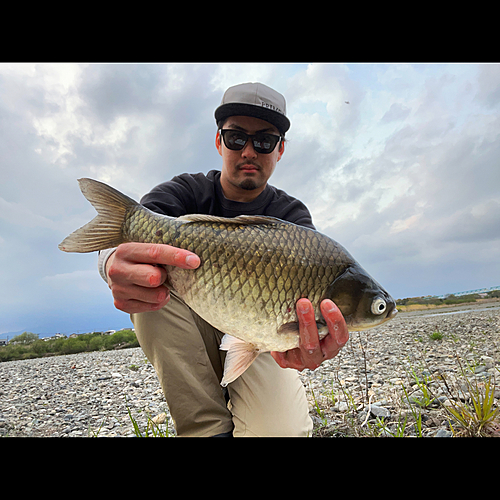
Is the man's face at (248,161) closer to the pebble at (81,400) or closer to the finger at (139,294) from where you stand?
the finger at (139,294)

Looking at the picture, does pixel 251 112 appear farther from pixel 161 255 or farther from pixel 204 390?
pixel 204 390

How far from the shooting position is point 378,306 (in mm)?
1505

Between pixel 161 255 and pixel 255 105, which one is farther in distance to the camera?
pixel 255 105

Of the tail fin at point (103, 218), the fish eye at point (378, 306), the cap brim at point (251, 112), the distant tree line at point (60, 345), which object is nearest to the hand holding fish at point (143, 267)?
the tail fin at point (103, 218)

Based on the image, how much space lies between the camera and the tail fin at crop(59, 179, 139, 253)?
4.80 feet

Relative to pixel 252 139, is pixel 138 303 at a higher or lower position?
lower

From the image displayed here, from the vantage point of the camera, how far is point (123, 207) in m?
1.53

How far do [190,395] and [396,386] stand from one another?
7.92 feet

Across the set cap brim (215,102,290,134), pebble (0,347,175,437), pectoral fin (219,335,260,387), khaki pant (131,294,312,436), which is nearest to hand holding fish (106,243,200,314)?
pectoral fin (219,335,260,387)

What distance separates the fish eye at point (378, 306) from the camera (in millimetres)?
1505

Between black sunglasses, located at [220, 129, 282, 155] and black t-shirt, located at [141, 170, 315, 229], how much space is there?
14.5 inches

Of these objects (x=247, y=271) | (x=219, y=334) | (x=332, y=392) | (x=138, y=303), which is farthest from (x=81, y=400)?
(x=247, y=271)

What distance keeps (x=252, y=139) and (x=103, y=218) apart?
1.24m
